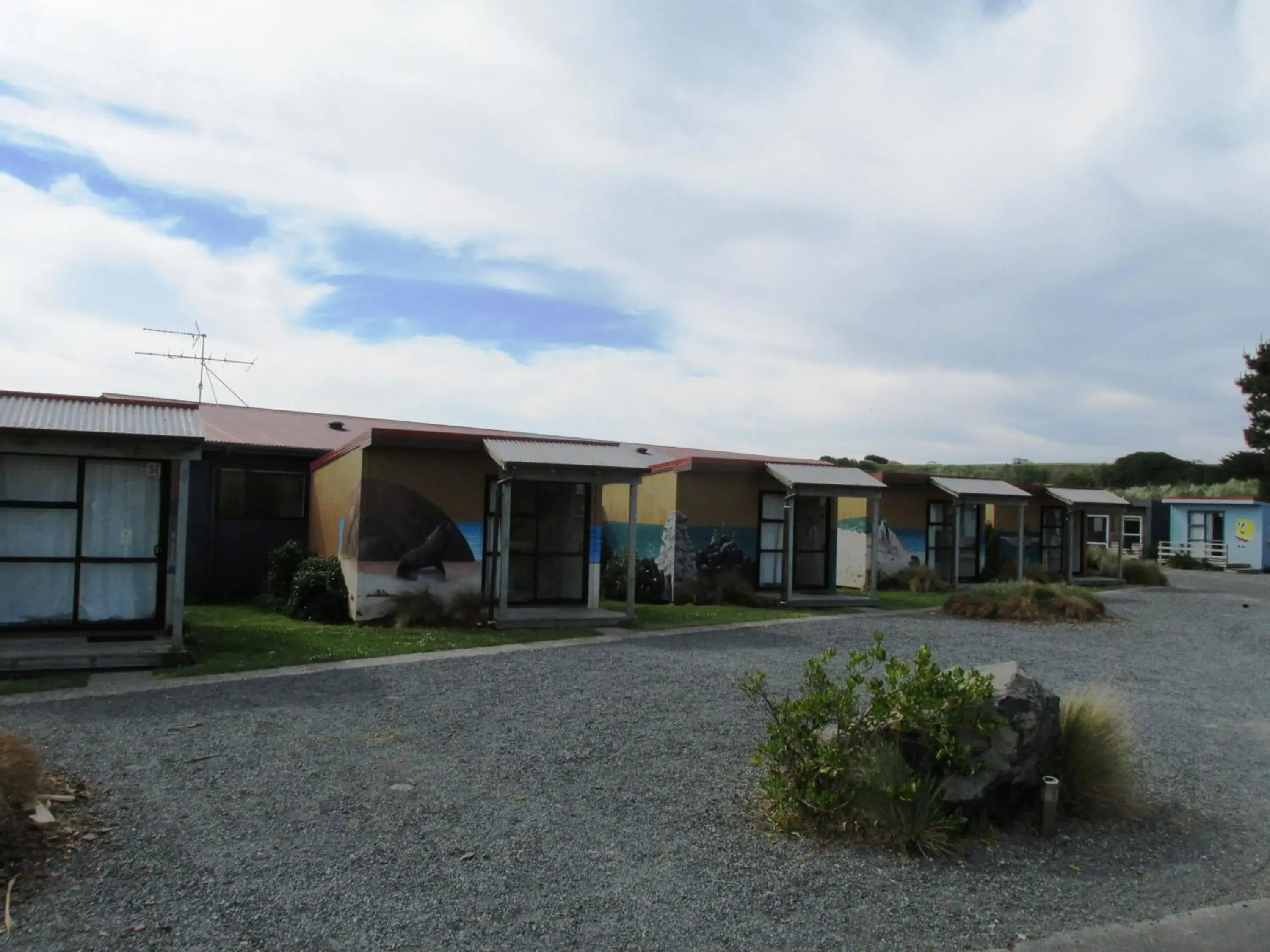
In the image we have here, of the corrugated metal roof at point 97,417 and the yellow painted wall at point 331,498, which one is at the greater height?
the corrugated metal roof at point 97,417

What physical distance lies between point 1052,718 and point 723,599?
38.7ft

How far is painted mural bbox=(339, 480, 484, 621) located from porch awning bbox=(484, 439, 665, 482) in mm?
1227

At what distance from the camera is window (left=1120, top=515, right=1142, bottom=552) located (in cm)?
3681

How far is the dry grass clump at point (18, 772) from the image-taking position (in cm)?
484

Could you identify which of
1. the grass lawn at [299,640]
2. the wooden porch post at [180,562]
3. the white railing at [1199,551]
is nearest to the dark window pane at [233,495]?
the grass lawn at [299,640]

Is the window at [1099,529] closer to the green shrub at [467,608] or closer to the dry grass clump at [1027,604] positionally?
the dry grass clump at [1027,604]

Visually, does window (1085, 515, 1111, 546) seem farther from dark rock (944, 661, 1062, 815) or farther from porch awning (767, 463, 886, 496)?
dark rock (944, 661, 1062, 815)

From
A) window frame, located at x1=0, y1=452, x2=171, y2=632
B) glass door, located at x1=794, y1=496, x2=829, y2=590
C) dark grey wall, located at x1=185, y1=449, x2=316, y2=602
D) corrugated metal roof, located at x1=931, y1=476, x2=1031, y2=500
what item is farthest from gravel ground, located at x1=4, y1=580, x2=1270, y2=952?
corrugated metal roof, located at x1=931, y1=476, x2=1031, y2=500

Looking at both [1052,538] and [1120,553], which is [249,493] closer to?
[1052,538]

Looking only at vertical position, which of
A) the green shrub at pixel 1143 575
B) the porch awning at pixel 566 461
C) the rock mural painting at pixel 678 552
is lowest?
the green shrub at pixel 1143 575

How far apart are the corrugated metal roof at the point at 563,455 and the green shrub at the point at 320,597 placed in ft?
9.30

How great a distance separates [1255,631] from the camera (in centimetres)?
1508

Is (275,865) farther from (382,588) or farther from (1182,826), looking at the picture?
(382,588)

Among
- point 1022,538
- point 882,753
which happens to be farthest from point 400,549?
point 1022,538
